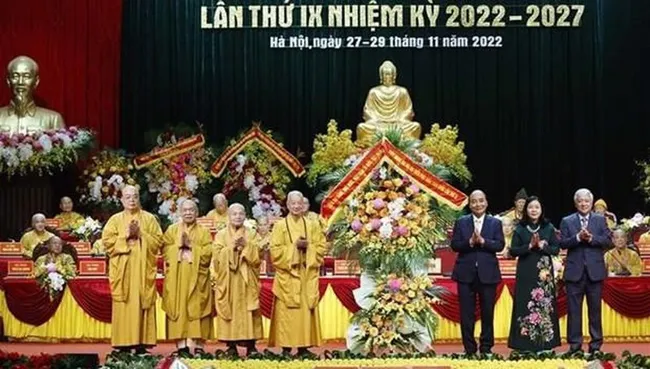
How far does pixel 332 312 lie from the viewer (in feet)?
34.9

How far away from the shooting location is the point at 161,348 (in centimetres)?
1039

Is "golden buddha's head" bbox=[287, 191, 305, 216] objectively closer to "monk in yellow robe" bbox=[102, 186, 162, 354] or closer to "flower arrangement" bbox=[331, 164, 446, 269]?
"flower arrangement" bbox=[331, 164, 446, 269]

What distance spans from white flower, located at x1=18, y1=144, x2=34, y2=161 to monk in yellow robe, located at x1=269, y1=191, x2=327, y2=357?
487 centimetres

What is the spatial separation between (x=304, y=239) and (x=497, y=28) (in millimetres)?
7827

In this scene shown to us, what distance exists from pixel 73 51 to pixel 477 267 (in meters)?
9.12

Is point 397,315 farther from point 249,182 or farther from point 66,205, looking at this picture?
point 66,205

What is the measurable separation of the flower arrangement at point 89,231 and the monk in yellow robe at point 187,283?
9.72 ft

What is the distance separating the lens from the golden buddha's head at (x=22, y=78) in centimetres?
1455

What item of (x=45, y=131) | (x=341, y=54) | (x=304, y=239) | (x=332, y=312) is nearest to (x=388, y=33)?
(x=341, y=54)

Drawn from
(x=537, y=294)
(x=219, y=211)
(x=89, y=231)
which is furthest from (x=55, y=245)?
(x=537, y=294)

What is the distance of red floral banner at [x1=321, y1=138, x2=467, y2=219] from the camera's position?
856cm

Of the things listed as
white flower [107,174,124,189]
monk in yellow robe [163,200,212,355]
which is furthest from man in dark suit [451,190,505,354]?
white flower [107,174,124,189]

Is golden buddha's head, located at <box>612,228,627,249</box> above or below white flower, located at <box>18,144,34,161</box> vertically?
below

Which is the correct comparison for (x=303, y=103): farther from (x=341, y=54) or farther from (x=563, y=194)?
(x=563, y=194)
